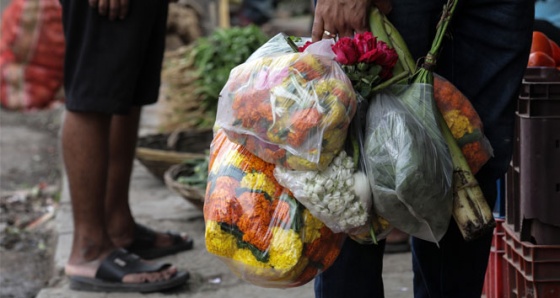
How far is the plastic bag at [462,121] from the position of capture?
1.99 meters

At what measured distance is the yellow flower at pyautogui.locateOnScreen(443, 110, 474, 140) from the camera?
1994mm

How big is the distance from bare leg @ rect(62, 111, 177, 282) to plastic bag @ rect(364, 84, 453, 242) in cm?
159

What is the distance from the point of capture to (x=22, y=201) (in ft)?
17.8

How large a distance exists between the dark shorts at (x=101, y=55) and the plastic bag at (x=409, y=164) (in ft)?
4.91

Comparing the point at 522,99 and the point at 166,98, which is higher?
the point at 522,99

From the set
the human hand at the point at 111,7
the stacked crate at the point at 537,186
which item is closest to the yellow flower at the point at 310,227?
the stacked crate at the point at 537,186

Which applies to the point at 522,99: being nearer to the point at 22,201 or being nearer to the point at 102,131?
the point at 102,131

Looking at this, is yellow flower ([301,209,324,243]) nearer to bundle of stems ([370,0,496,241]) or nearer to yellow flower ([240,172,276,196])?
yellow flower ([240,172,276,196])

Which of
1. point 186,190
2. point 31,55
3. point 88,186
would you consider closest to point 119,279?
point 88,186

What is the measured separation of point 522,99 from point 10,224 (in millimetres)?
3280

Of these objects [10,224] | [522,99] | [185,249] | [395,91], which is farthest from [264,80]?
[10,224]

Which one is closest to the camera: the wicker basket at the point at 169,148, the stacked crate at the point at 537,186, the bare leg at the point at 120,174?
the stacked crate at the point at 537,186

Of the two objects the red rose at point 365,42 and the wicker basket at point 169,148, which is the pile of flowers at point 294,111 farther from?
the wicker basket at point 169,148

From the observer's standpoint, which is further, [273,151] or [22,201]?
[22,201]
